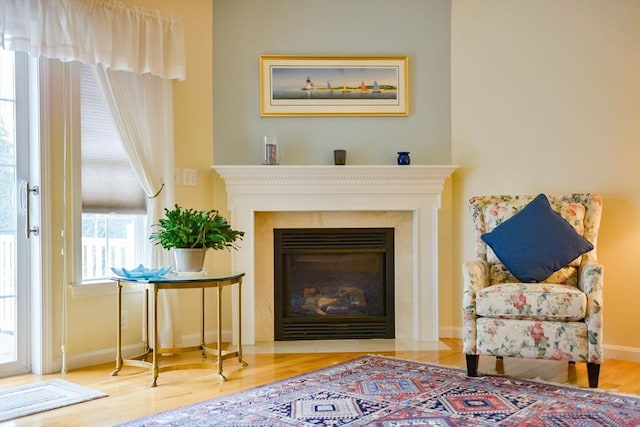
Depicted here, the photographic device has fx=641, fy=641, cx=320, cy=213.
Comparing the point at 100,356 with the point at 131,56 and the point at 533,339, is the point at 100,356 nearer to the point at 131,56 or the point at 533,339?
the point at 131,56

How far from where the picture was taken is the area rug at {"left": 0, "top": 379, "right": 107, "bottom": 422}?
2.96 metres

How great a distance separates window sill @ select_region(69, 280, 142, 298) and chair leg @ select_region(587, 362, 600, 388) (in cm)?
280

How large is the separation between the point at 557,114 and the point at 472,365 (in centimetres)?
187

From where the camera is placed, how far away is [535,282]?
12.0 feet

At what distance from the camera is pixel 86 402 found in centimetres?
311

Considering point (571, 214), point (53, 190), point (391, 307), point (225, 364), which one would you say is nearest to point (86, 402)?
point (225, 364)

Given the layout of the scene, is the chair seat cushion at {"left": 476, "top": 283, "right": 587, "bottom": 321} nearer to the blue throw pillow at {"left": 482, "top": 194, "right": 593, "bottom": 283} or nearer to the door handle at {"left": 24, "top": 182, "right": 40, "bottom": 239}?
the blue throw pillow at {"left": 482, "top": 194, "right": 593, "bottom": 283}

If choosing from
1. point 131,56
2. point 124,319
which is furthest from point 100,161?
point 124,319

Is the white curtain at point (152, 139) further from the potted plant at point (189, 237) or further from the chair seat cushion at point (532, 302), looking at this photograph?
the chair seat cushion at point (532, 302)

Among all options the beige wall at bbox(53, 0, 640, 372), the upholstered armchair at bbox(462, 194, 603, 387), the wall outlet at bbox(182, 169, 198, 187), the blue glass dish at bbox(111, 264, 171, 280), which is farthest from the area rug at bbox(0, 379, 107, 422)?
the upholstered armchair at bbox(462, 194, 603, 387)

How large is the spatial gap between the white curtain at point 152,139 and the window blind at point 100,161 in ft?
0.25

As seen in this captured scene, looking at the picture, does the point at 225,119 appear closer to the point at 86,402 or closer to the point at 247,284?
the point at 247,284

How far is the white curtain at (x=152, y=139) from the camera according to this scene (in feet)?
13.2

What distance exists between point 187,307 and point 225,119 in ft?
Result: 4.53
